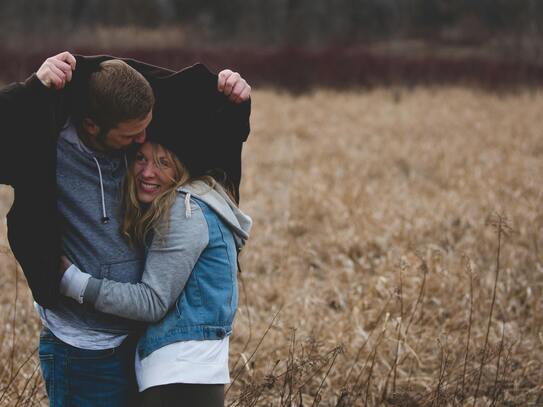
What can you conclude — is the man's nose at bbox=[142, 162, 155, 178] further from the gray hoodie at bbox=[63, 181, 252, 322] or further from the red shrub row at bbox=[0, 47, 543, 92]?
the red shrub row at bbox=[0, 47, 543, 92]

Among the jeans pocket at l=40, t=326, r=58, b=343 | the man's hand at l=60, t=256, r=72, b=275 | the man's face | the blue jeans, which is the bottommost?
the blue jeans

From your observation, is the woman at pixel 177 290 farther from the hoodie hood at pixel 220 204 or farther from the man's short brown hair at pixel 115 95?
the man's short brown hair at pixel 115 95

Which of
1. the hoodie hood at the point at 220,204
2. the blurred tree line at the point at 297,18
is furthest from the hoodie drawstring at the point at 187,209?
the blurred tree line at the point at 297,18

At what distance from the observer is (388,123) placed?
9.78 meters

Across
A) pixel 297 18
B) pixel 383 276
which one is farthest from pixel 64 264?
pixel 297 18

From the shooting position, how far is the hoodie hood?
5.51 ft

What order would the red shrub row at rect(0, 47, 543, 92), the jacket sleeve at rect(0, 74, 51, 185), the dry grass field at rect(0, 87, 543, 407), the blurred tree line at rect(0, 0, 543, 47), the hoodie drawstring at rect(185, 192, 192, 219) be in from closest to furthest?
1. the jacket sleeve at rect(0, 74, 51, 185)
2. the hoodie drawstring at rect(185, 192, 192, 219)
3. the dry grass field at rect(0, 87, 543, 407)
4. the red shrub row at rect(0, 47, 543, 92)
5. the blurred tree line at rect(0, 0, 543, 47)

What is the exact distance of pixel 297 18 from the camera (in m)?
30.3

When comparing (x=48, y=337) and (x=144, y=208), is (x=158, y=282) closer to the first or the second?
(x=144, y=208)

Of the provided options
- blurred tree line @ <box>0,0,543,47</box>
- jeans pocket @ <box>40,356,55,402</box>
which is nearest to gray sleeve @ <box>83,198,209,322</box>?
jeans pocket @ <box>40,356,55,402</box>

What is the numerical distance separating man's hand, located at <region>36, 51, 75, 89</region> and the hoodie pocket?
1.62ft

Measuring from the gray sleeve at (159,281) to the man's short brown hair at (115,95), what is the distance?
30 cm

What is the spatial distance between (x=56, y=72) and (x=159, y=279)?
58cm

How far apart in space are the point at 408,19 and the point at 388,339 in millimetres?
34456
